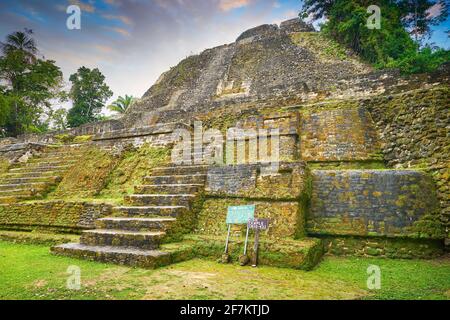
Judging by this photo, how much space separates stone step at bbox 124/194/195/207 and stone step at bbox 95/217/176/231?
50 cm

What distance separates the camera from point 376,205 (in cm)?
482

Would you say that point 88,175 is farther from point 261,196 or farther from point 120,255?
point 261,196

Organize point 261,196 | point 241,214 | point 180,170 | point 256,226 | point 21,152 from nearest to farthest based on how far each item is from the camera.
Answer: point 256,226 → point 241,214 → point 261,196 → point 180,170 → point 21,152

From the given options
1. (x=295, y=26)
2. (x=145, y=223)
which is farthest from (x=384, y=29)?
(x=145, y=223)

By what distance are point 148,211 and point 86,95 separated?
25195 mm

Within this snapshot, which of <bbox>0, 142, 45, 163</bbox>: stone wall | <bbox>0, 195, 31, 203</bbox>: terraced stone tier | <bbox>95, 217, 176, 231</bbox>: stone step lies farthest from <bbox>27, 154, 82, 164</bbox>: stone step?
<bbox>95, 217, 176, 231</bbox>: stone step

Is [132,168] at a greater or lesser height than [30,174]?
greater

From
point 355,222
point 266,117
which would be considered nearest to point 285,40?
point 266,117

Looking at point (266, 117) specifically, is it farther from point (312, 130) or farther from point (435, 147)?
point (435, 147)

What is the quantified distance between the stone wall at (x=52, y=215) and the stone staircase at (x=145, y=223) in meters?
0.77

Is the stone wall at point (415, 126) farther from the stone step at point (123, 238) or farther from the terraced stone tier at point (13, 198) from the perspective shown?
the terraced stone tier at point (13, 198)

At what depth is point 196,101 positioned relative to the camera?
832 inches

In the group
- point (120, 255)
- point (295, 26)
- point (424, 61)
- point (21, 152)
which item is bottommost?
point (120, 255)
